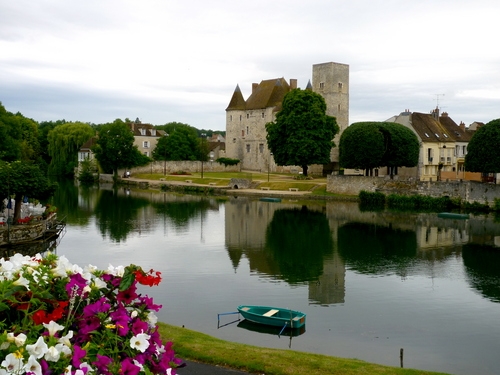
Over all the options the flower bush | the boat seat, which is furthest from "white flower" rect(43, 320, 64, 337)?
the boat seat

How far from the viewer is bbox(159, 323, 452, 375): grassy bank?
10.3m

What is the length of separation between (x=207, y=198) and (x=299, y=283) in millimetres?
35585

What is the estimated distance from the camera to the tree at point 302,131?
59.3 m

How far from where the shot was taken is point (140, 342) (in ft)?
16.1

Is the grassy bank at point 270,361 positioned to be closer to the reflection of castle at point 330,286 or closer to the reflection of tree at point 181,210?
the reflection of castle at point 330,286

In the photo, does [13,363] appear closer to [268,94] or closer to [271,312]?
[271,312]

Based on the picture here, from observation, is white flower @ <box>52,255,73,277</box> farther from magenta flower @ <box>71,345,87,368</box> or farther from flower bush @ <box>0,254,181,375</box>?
magenta flower @ <box>71,345,87,368</box>

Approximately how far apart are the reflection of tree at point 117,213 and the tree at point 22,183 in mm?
4794

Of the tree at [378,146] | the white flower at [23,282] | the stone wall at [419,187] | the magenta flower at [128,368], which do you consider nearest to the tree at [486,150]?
the stone wall at [419,187]

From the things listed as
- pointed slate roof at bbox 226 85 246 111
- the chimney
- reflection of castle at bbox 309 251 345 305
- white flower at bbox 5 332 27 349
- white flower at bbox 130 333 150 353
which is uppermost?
pointed slate roof at bbox 226 85 246 111

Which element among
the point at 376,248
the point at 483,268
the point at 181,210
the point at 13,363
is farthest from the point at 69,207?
the point at 13,363

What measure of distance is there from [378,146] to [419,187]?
5.55m

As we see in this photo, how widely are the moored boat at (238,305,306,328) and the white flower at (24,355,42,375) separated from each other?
36.4 feet

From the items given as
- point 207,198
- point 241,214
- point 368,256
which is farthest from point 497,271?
point 207,198
